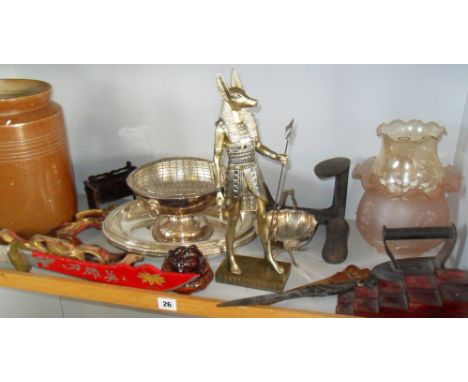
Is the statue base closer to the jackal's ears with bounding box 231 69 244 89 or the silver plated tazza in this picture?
the silver plated tazza

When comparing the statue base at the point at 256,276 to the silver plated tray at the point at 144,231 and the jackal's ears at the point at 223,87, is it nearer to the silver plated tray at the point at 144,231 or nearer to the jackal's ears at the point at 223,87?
the silver plated tray at the point at 144,231

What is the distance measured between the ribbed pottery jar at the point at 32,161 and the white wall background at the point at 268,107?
18cm

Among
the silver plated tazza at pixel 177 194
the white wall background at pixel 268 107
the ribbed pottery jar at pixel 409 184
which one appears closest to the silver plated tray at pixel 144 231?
the silver plated tazza at pixel 177 194

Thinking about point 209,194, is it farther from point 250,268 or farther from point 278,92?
point 278,92

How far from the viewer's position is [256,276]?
2.82 feet

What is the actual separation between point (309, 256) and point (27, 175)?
0.55 m

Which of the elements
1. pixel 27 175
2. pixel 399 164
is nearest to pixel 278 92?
pixel 399 164

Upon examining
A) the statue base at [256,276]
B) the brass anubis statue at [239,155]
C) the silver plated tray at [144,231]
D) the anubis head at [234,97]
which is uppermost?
the anubis head at [234,97]

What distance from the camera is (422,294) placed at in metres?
0.77

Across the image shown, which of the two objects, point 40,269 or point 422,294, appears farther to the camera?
point 40,269

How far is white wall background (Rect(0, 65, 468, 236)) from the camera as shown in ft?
3.14

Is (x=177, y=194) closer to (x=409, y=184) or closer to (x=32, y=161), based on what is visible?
(x=32, y=161)

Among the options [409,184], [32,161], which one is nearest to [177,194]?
[32,161]

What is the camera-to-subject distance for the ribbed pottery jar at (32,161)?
2.93 feet
